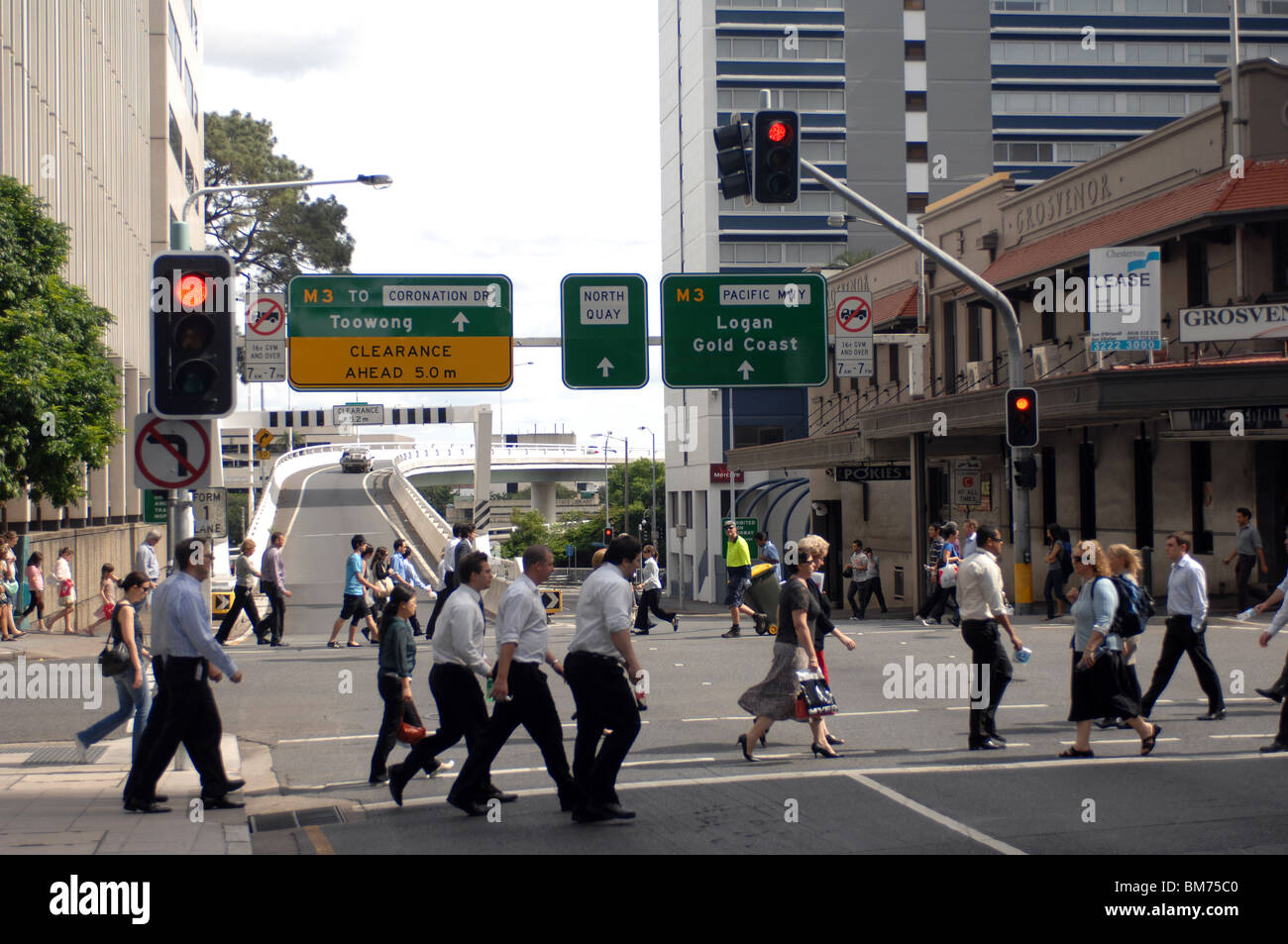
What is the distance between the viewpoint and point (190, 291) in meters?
9.97

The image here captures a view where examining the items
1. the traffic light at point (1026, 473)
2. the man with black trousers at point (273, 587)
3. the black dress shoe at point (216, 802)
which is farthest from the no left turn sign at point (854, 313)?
the black dress shoe at point (216, 802)

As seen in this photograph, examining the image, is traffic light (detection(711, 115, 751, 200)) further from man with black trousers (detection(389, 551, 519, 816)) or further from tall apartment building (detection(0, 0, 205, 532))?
tall apartment building (detection(0, 0, 205, 532))

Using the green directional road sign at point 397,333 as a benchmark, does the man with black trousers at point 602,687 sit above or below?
below

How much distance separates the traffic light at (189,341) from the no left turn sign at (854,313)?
558 inches

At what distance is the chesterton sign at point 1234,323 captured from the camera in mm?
21422

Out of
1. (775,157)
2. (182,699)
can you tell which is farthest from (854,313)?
(182,699)

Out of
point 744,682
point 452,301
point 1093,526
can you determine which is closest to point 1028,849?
point 744,682

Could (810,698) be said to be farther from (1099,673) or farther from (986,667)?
(1099,673)

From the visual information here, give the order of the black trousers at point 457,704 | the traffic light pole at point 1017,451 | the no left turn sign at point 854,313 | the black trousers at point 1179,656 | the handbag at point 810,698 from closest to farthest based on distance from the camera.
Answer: the black trousers at point 457,704
the handbag at point 810,698
the black trousers at point 1179,656
the traffic light pole at point 1017,451
the no left turn sign at point 854,313

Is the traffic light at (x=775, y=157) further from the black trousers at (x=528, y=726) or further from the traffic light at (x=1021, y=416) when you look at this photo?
the traffic light at (x=1021, y=416)
